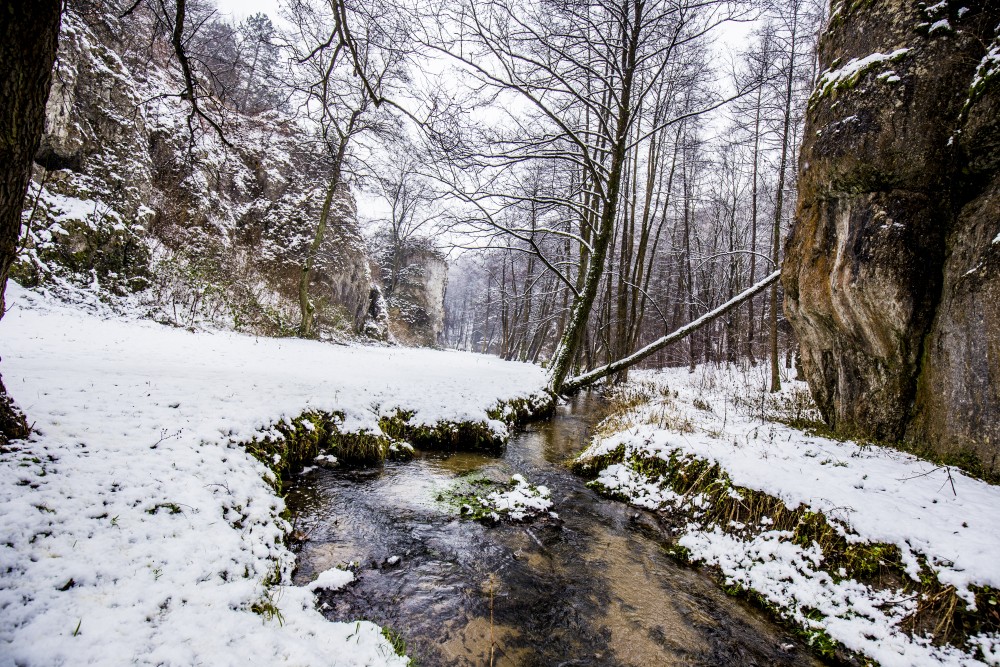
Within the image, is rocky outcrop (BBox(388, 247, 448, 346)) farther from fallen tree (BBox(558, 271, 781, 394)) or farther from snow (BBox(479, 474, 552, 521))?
snow (BBox(479, 474, 552, 521))

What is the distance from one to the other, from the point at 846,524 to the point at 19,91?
6214 mm

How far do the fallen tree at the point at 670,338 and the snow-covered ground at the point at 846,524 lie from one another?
10.8 feet

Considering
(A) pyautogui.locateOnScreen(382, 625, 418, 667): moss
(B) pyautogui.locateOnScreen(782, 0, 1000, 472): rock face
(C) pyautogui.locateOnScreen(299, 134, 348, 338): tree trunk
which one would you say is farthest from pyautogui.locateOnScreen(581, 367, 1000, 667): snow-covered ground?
(C) pyautogui.locateOnScreen(299, 134, 348, 338): tree trunk

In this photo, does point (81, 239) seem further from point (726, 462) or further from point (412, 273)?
point (412, 273)

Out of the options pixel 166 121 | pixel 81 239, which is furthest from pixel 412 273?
pixel 81 239

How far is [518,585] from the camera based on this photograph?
3.19 meters

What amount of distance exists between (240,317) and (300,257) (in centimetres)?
476

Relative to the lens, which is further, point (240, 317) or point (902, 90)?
point (240, 317)

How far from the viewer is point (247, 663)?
6.05ft

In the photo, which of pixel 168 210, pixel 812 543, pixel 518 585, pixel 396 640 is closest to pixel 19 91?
pixel 396 640

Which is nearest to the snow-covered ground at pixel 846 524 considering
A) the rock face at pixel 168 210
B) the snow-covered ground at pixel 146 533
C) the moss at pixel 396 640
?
the moss at pixel 396 640

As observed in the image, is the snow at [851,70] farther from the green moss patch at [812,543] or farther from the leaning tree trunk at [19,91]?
the leaning tree trunk at [19,91]

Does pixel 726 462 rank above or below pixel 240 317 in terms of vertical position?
below

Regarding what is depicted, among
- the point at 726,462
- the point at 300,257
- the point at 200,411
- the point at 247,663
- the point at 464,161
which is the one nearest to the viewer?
the point at 247,663
